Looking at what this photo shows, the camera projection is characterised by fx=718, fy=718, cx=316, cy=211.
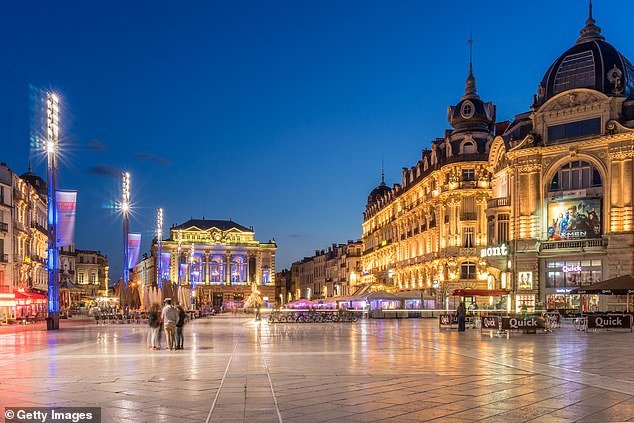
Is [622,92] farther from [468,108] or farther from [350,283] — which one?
[350,283]

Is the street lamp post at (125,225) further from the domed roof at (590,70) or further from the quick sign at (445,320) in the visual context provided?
the domed roof at (590,70)

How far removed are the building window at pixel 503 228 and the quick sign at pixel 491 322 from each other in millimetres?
29311

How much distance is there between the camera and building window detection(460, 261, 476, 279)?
236ft

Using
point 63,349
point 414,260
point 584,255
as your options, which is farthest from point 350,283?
point 63,349

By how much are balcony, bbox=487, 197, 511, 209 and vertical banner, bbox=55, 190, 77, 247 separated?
38476mm

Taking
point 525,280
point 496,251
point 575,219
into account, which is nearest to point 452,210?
point 496,251

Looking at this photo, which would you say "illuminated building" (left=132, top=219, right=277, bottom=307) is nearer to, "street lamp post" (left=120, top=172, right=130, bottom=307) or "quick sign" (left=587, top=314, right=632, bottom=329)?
"street lamp post" (left=120, top=172, right=130, bottom=307)

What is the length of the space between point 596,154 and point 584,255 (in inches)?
316

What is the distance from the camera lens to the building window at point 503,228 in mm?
63844

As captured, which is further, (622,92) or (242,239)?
(242,239)

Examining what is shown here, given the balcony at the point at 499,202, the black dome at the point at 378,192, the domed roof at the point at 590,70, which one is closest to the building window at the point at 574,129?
the domed roof at the point at 590,70

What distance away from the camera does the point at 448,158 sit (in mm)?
73812

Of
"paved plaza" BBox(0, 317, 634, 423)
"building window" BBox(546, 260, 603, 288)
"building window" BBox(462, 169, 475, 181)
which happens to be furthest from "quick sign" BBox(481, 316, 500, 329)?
"building window" BBox(462, 169, 475, 181)

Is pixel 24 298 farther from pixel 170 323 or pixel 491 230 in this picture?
pixel 491 230
